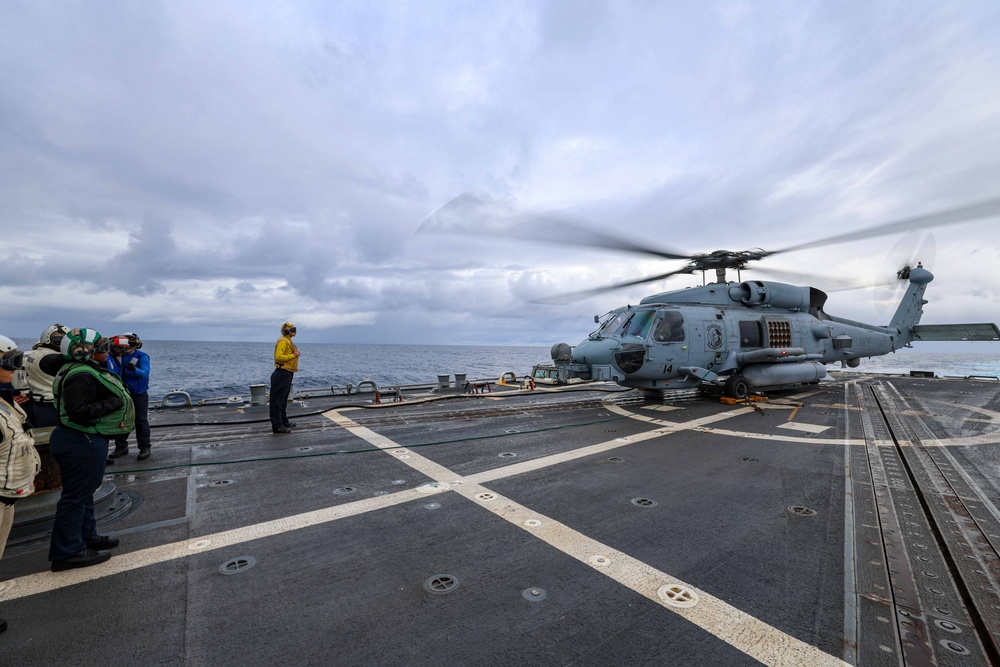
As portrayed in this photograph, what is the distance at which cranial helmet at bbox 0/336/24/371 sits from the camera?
279 cm

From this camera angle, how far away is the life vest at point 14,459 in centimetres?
248

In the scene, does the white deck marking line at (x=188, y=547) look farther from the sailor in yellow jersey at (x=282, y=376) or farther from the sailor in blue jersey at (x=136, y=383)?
the sailor in yellow jersey at (x=282, y=376)

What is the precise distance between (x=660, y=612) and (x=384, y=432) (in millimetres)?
5922

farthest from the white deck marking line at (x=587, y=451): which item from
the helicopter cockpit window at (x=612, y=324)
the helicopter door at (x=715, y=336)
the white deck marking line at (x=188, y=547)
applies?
the helicopter cockpit window at (x=612, y=324)

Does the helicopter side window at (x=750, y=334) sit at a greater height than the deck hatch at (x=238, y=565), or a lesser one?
greater

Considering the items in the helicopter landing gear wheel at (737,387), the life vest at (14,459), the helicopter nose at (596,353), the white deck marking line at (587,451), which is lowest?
the white deck marking line at (587,451)

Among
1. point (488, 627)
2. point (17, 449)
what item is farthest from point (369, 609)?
point (17, 449)

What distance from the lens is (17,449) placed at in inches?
101

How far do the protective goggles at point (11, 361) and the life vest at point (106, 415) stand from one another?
0.81 feet

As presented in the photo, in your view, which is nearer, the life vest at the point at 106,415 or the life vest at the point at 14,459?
the life vest at the point at 14,459

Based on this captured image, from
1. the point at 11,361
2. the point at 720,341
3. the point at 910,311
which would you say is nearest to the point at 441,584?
the point at 11,361

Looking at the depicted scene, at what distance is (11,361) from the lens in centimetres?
284

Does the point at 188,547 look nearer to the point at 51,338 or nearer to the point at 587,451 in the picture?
the point at 51,338

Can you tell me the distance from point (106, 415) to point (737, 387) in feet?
42.2
